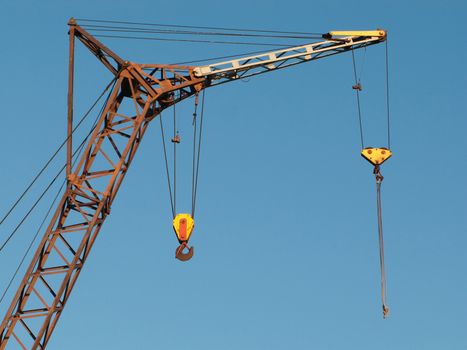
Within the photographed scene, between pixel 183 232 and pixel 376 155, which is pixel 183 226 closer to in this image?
pixel 183 232

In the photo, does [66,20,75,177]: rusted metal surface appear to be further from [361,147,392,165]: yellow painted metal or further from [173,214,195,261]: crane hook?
[361,147,392,165]: yellow painted metal

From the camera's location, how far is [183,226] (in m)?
75.6

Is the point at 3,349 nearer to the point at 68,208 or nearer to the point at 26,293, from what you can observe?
the point at 26,293

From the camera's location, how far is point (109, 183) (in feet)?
247

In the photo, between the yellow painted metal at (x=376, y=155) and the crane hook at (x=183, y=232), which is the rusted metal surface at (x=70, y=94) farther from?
the yellow painted metal at (x=376, y=155)

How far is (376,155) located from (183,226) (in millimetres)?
10708

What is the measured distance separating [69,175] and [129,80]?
5978 mm

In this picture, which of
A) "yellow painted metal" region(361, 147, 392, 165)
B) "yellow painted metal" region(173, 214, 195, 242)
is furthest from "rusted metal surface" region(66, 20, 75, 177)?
"yellow painted metal" region(361, 147, 392, 165)

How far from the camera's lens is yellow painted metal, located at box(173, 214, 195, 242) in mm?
75438

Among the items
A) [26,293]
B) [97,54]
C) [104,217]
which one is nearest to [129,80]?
[97,54]

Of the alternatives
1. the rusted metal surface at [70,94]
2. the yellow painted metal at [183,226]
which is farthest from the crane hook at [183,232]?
the rusted metal surface at [70,94]

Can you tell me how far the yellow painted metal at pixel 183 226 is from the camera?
75.4 metres

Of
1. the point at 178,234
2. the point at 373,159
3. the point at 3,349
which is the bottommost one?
the point at 3,349

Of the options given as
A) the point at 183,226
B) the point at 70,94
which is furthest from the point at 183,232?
the point at 70,94
